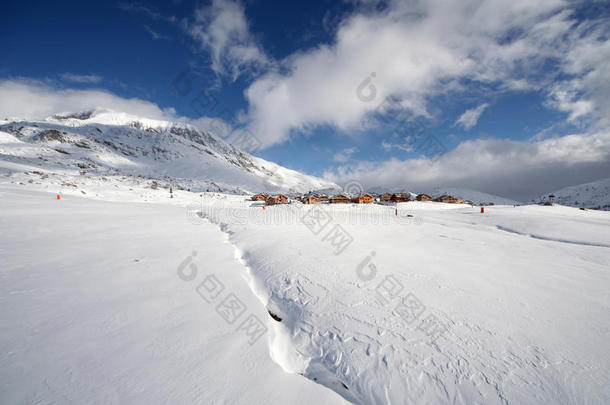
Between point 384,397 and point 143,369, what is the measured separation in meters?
2.81

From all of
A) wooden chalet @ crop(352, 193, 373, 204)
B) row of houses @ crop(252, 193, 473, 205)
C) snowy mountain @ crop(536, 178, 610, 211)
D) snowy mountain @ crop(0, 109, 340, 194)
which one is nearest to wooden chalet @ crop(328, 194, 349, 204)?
row of houses @ crop(252, 193, 473, 205)

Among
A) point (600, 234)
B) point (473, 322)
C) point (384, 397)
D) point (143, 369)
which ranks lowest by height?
point (384, 397)

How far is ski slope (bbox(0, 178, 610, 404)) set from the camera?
2.36m

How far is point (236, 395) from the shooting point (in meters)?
2.26

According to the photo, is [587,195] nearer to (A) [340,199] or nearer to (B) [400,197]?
(B) [400,197]

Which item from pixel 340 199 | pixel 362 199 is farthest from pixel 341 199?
pixel 362 199

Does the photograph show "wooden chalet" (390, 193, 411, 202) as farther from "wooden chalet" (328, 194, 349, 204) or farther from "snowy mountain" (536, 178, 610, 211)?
"snowy mountain" (536, 178, 610, 211)

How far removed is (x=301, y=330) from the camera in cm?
353

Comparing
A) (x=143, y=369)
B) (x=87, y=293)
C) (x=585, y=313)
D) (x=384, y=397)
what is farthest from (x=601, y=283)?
(x=87, y=293)

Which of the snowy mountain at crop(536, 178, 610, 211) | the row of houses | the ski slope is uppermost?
the snowy mountain at crop(536, 178, 610, 211)

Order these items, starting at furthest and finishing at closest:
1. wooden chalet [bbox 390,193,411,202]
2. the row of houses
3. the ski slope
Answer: wooden chalet [bbox 390,193,411,202]
the row of houses
the ski slope

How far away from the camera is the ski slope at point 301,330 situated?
2355 mm

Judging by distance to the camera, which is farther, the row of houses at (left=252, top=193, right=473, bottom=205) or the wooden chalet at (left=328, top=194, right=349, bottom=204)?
→ the wooden chalet at (left=328, top=194, right=349, bottom=204)

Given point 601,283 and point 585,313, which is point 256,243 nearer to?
point 585,313
